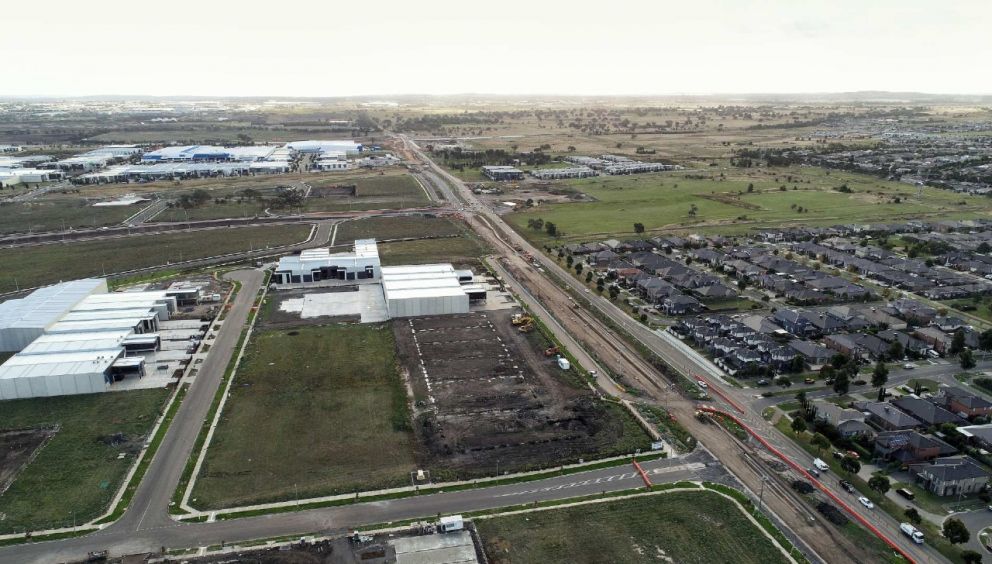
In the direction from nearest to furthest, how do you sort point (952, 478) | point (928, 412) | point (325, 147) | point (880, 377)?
point (952, 478), point (928, 412), point (880, 377), point (325, 147)

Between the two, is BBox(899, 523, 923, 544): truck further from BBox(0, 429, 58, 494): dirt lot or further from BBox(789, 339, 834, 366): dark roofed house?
BBox(0, 429, 58, 494): dirt lot

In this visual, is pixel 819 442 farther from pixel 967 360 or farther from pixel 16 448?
pixel 16 448

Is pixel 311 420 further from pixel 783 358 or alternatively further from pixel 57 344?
pixel 783 358

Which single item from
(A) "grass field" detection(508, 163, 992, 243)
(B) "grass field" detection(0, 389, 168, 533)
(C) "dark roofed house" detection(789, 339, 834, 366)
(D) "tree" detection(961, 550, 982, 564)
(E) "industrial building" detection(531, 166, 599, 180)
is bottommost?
(D) "tree" detection(961, 550, 982, 564)

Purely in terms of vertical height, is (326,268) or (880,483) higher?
(326,268)

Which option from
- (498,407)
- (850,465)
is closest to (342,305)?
(498,407)

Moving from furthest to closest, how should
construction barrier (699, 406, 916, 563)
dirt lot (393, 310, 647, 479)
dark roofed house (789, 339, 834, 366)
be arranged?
1. dark roofed house (789, 339, 834, 366)
2. dirt lot (393, 310, 647, 479)
3. construction barrier (699, 406, 916, 563)

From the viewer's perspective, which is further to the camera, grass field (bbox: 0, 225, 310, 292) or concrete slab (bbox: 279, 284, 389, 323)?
grass field (bbox: 0, 225, 310, 292)

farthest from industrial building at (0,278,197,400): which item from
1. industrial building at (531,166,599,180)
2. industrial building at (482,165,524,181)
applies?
industrial building at (531,166,599,180)
